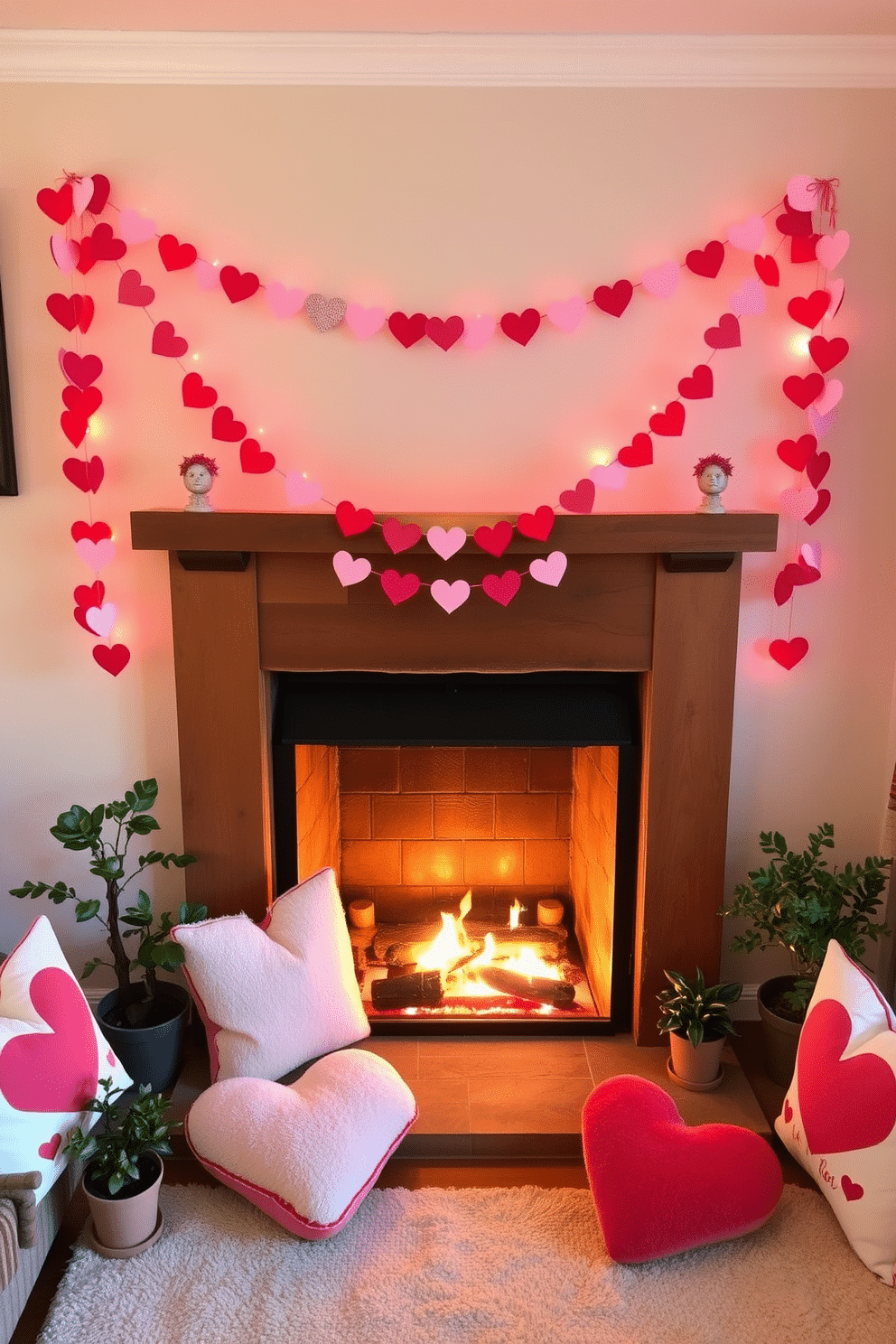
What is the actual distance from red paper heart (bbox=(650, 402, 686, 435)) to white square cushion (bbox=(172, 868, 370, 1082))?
4.23ft

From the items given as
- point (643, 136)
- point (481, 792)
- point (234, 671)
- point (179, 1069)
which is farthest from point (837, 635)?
point (179, 1069)

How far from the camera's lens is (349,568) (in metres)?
2.25

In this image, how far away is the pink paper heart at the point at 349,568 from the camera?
2242 millimetres

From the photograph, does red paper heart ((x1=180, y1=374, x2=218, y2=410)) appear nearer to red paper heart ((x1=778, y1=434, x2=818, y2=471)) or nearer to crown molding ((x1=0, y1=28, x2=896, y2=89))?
crown molding ((x1=0, y1=28, x2=896, y2=89))

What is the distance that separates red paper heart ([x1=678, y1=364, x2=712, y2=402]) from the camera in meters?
2.33

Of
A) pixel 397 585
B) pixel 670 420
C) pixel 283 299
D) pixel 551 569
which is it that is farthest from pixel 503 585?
pixel 283 299

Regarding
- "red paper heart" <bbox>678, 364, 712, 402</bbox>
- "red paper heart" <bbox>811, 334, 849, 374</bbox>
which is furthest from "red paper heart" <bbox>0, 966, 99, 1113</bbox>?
"red paper heart" <bbox>811, 334, 849, 374</bbox>

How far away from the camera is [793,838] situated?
2.60 metres

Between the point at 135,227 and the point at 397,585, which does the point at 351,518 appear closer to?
the point at 397,585

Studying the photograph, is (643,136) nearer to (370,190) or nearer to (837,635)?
(370,190)

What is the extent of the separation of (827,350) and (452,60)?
1043 mm

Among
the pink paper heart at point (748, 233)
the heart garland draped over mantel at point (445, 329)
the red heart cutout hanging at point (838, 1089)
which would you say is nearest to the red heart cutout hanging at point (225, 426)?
the heart garland draped over mantel at point (445, 329)

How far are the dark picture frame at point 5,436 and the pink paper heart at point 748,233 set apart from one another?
1.65 m

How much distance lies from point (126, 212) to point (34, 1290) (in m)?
2.17
